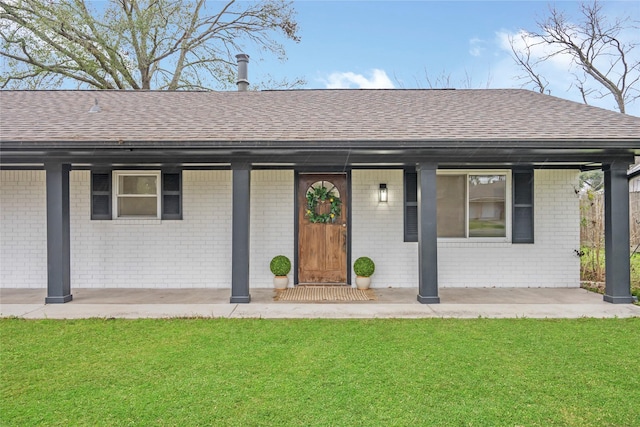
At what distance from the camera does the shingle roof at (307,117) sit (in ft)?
16.9

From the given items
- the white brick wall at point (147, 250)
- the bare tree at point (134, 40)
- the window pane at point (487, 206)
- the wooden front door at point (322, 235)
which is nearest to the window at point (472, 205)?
the window pane at point (487, 206)

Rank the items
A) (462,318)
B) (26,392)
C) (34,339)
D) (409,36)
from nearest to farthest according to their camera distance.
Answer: (26,392), (34,339), (462,318), (409,36)

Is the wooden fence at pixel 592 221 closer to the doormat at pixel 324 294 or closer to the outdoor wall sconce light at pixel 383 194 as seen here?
the outdoor wall sconce light at pixel 383 194

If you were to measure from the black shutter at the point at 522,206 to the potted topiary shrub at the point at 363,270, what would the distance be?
8.78 feet

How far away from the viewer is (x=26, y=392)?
2.78 meters

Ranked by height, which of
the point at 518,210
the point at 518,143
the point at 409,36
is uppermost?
the point at 409,36

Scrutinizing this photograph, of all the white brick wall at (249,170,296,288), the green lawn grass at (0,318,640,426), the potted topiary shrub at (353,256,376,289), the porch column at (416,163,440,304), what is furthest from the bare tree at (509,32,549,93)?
the green lawn grass at (0,318,640,426)

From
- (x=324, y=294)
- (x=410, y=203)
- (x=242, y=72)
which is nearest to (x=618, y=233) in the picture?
(x=410, y=203)

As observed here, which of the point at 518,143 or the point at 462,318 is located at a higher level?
the point at 518,143

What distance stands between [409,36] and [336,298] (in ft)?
47.5

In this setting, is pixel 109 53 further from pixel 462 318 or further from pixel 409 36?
pixel 462 318

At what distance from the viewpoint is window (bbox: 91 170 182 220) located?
665 cm

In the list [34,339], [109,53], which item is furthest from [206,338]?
[109,53]

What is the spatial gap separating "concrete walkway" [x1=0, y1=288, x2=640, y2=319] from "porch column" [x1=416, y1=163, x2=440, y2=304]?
34cm
